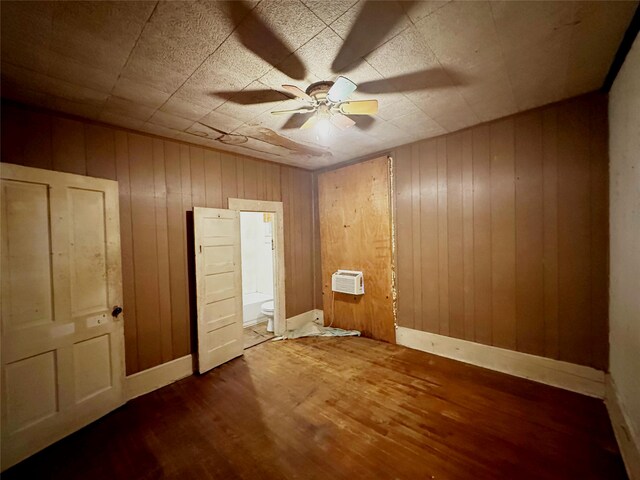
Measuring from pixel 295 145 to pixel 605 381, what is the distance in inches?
147

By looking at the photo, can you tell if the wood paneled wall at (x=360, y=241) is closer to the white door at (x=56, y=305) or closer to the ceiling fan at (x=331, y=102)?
the ceiling fan at (x=331, y=102)

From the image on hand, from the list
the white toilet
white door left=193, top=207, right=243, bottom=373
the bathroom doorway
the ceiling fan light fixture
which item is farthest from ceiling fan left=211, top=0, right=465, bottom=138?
the white toilet

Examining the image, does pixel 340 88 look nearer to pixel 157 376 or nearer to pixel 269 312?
pixel 157 376

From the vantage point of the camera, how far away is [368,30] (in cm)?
143

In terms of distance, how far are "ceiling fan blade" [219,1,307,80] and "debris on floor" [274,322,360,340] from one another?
10.8 feet

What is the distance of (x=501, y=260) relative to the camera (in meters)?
2.72

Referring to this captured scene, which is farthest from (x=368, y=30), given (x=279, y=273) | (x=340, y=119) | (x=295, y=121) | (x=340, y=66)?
(x=279, y=273)

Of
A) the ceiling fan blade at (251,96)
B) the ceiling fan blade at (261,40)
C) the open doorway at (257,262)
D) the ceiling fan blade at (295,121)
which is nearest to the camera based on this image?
the ceiling fan blade at (261,40)

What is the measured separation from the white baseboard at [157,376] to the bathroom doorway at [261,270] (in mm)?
854

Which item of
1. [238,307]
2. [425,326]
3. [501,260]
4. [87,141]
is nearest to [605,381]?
[501,260]

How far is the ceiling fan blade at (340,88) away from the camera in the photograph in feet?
5.33

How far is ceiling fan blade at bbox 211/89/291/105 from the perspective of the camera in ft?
6.61

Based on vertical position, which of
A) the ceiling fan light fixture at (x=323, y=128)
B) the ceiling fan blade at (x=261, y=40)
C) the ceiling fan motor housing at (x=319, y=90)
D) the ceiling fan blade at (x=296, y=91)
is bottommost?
the ceiling fan blade at (x=296, y=91)

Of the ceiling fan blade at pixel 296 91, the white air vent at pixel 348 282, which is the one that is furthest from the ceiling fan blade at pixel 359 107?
the white air vent at pixel 348 282
